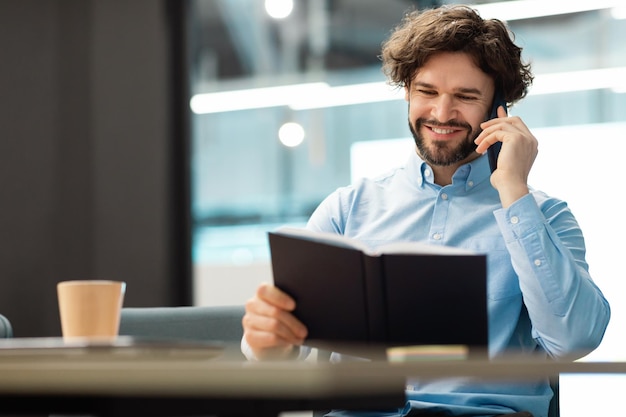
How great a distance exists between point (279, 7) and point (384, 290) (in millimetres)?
4558

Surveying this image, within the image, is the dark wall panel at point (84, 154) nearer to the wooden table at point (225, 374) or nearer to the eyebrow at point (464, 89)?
the eyebrow at point (464, 89)

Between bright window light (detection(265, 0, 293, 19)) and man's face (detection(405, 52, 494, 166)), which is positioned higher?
bright window light (detection(265, 0, 293, 19))

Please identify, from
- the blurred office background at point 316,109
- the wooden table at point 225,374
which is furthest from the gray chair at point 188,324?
the blurred office background at point 316,109

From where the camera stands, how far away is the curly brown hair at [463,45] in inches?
74.5

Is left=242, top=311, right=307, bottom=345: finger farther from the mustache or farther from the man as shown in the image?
the mustache

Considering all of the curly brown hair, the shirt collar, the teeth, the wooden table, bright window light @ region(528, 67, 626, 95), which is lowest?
the wooden table

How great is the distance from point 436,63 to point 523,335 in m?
0.60

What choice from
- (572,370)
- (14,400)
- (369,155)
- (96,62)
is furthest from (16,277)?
(572,370)

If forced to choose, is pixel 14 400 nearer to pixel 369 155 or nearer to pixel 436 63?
pixel 436 63

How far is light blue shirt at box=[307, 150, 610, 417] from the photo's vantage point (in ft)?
5.06

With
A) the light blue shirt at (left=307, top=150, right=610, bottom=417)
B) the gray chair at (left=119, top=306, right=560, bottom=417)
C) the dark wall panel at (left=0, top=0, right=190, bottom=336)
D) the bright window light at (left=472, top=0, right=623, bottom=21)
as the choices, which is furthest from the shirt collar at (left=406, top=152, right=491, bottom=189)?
the bright window light at (left=472, top=0, right=623, bottom=21)

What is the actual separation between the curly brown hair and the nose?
0.37 ft

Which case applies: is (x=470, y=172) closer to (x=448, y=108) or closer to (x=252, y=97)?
(x=448, y=108)

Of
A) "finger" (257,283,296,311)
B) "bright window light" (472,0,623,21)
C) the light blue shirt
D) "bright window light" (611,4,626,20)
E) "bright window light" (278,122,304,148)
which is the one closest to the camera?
"finger" (257,283,296,311)
